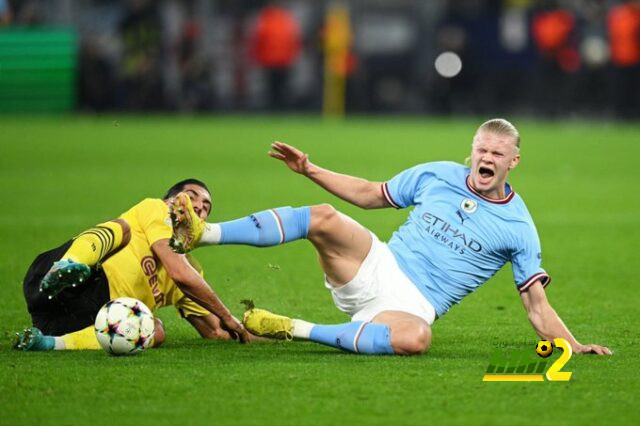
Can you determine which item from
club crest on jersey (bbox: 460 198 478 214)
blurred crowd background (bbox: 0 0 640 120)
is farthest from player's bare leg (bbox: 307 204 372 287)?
blurred crowd background (bbox: 0 0 640 120)

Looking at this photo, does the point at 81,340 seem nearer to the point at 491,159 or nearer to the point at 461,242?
the point at 461,242

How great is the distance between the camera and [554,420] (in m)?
5.29

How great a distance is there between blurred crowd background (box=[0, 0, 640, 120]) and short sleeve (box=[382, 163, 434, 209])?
21.5 m

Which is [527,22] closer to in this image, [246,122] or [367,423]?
[246,122]

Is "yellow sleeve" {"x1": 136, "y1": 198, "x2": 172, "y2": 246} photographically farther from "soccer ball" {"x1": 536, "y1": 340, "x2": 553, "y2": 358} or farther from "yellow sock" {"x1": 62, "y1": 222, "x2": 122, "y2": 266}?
"soccer ball" {"x1": 536, "y1": 340, "x2": 553, "y2": 358}

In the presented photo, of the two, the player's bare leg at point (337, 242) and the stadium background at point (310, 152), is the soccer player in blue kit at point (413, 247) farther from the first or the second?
the stadium background at point (310, 152)

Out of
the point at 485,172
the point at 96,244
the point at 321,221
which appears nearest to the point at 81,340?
the point at 96,244

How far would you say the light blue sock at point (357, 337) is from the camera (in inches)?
254

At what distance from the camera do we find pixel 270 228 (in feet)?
21.1

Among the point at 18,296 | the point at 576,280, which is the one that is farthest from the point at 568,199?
the point at 18,296

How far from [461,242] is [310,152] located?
528 inches

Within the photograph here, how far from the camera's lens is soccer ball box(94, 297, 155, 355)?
6340 mm

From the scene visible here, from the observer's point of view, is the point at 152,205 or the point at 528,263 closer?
the point at 528,263

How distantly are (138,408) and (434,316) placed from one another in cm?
192
